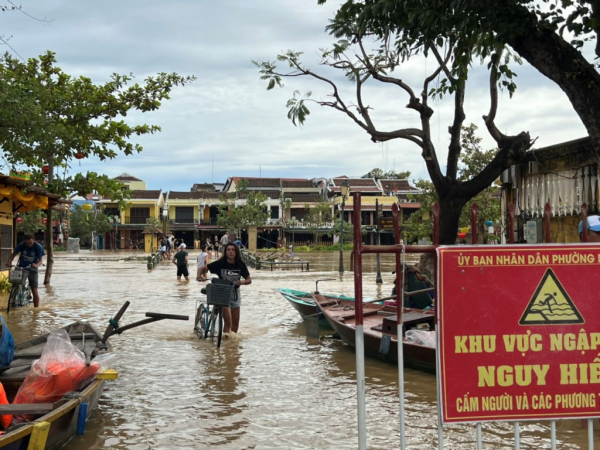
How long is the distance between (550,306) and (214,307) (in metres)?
8.03

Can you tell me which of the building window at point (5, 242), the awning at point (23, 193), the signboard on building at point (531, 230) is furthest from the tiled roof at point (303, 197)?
the signboard on building at point (531, 230)

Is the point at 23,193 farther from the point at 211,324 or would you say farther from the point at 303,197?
the point at 303,197

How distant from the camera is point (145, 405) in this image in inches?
285

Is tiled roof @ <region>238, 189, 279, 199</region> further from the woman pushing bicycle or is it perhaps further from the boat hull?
the boat hull

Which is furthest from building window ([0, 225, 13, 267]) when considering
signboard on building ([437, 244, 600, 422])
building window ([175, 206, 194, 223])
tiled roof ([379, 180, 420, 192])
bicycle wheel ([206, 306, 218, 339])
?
tiled roof ([379, 180, 420, 192])

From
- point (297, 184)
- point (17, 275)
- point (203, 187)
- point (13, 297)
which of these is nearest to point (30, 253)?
point (17, 275)

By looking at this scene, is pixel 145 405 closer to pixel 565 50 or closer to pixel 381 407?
pixel 381 407

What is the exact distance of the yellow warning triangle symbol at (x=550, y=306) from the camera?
139 inches

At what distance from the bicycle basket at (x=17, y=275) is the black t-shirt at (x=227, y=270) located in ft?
19.0

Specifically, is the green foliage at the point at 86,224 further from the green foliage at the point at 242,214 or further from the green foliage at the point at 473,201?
the green foliage at the point at 473,201

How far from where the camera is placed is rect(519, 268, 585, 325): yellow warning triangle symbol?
352 cm

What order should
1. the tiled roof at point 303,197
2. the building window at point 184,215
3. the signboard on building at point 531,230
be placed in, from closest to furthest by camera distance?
the signboard on building at point 531,230
the tiled roof at point 303,197
the building window at point 184,215

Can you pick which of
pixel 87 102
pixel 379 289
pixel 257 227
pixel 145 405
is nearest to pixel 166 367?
pixel 145 405

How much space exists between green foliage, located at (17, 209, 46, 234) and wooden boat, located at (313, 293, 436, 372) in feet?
151
